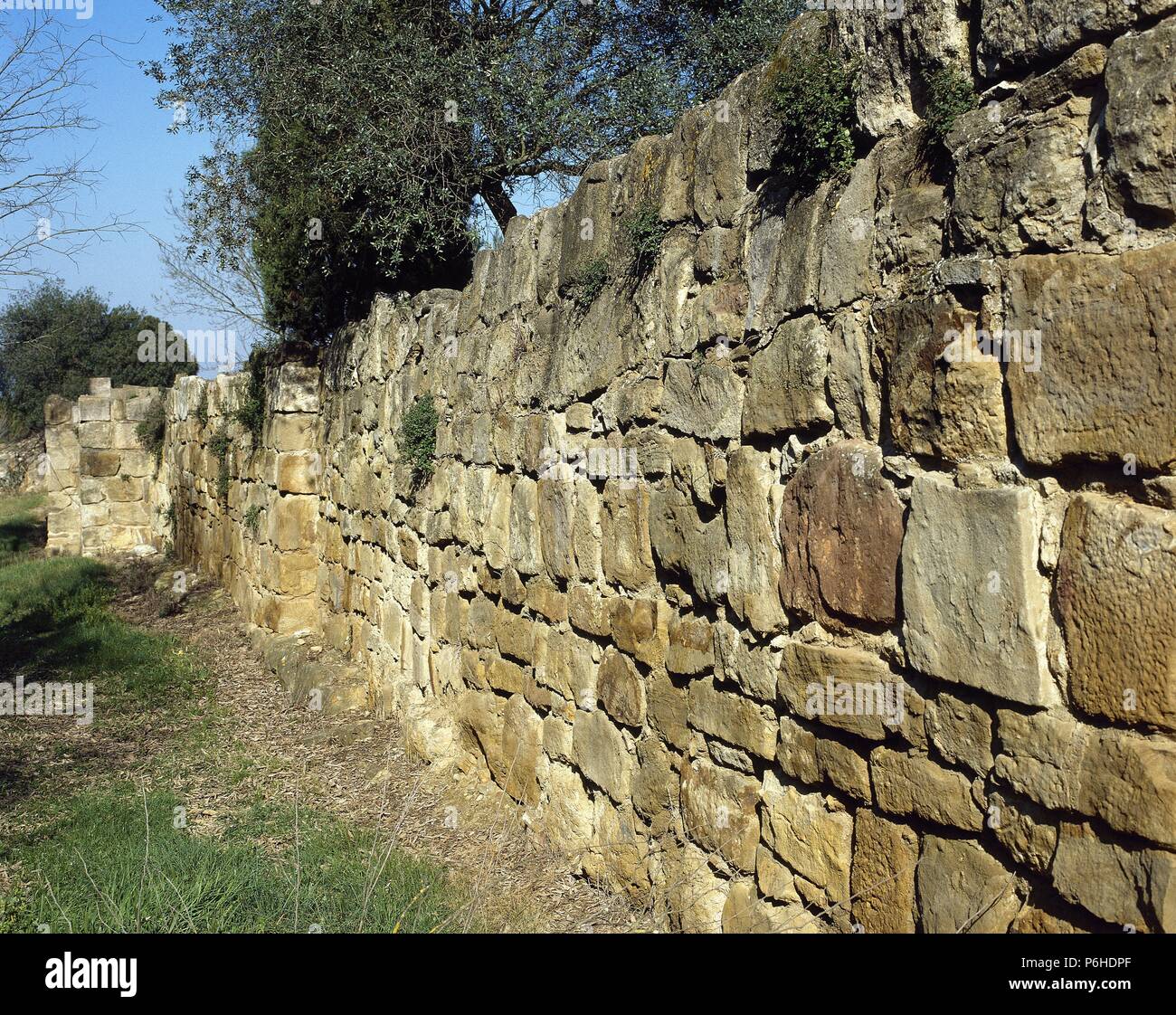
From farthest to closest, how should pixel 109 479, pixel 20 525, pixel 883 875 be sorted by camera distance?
pixel 20 525 → pixel 109 479 → pixel 883 875

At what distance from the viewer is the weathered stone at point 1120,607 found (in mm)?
1932

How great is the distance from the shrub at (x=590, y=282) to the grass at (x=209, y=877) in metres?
2.30

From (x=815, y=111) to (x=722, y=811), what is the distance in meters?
2.11

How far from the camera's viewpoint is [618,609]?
391cm


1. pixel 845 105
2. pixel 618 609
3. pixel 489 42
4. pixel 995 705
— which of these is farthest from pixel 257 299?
pixel 995 705

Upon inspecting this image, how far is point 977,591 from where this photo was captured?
2.28 meters

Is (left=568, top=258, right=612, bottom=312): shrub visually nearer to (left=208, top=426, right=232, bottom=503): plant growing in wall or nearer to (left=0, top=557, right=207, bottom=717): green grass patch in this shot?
(left=0, top=557, right=207, bottom=717): green grass patch

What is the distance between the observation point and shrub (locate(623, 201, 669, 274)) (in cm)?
373

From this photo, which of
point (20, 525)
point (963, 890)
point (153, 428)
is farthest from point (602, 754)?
point (20, 525)

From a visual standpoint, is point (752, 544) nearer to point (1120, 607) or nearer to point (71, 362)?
point (1120, 607)

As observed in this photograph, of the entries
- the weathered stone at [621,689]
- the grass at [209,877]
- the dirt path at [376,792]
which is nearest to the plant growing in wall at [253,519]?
the dirt path at [376,792]

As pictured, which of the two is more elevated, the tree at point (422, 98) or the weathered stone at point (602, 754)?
the tree at point (422, 98)

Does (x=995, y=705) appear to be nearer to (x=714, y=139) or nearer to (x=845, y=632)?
(x=845, y=632)

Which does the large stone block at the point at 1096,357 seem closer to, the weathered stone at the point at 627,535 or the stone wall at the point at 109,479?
the weathered stone at the point at 627,535
